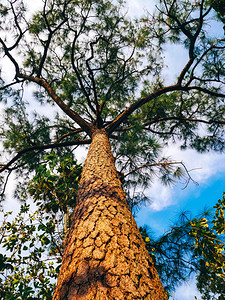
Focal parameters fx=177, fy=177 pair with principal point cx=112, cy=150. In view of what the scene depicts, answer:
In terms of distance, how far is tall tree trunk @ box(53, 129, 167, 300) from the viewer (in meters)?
0.65

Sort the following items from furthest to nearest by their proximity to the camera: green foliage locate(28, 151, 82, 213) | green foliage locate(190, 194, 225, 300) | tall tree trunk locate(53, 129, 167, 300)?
1. green foliage locate(28, 151, 82, 213)
2. green foliage locate(190, 194, 225, 300)
3. tall tree trunk locate(53, 129, 167, 300)

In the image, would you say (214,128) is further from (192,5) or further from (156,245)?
(156,245)

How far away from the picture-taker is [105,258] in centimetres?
76

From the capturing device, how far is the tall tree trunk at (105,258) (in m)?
0.65

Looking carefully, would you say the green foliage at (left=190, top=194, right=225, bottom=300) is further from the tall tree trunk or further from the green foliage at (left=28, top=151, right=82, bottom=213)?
the green foliage at (left=28, top=151, right=82, bottom=213)

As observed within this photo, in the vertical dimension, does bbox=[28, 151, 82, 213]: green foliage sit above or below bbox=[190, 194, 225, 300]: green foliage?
above

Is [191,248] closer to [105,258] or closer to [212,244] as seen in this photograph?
[212,244]

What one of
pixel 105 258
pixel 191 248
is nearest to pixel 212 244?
pixel 191 248

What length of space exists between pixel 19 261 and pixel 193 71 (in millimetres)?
4081

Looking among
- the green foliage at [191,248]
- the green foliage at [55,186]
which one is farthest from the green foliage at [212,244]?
the green foliage at [55,186]

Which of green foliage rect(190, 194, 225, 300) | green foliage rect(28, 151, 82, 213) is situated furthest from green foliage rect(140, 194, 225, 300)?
green foliage rect(28, 151, 82, 213)

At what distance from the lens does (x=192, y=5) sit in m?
3.03

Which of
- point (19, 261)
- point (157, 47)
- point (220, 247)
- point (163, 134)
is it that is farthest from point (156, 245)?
point (157, 47)

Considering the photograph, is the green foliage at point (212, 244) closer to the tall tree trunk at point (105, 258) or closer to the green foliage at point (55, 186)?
the tall tree trunk at point (105, 258)
